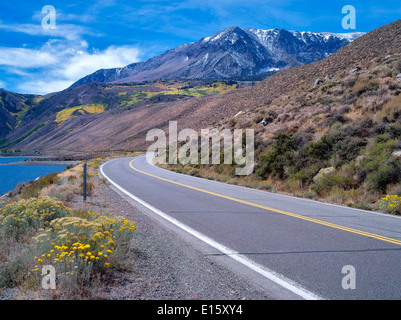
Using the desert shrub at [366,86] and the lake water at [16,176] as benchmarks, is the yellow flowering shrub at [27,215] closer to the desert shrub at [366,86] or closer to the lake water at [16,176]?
the desert shrub at [366,86]

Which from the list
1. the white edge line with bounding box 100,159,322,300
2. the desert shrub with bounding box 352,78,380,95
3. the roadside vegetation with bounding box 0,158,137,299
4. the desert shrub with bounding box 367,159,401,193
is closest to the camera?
the roadside vegetation with bounding box 0,158,137,299

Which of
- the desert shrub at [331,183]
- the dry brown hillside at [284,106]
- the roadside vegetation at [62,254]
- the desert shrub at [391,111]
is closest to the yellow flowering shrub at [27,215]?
the roadside vegetation at [62,254]

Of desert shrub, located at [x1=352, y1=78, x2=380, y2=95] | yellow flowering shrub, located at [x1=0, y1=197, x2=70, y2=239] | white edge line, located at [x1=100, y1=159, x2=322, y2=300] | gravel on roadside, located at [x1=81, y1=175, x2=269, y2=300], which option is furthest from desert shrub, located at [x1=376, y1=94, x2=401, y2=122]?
yellow flowering shrub, located at [x1=0, y1=197, x2=70, y2=239]

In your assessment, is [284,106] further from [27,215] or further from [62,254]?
[62,254]

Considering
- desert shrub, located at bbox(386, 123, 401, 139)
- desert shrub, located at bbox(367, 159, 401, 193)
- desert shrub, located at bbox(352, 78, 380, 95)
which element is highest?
desert shrub, located at bbox(352, 78, 380, 95)

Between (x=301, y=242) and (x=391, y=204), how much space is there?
4.70 metres

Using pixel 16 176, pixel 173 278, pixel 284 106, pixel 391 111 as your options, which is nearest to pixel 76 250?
pixel 173 278

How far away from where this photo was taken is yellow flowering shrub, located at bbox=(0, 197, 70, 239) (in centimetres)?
562

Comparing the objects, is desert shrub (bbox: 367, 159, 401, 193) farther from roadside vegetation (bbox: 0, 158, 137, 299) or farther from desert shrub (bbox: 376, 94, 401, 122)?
roadside vegetation (bbox: 0, 158, 137, 299)

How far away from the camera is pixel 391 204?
8.55m

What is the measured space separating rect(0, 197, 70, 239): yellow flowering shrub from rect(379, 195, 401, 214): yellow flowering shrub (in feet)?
28.5

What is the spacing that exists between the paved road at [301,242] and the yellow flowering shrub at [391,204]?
0.69 metres
